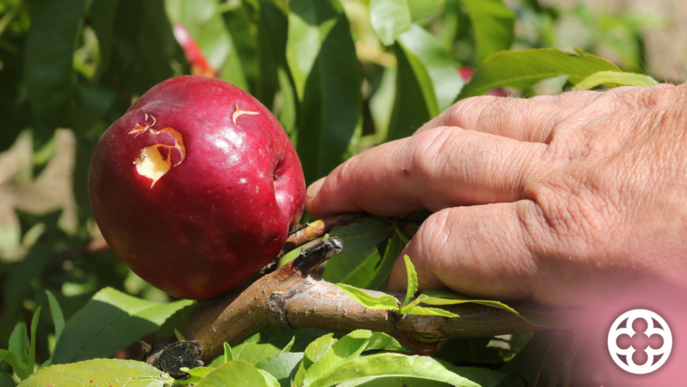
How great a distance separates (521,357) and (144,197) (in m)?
0.69

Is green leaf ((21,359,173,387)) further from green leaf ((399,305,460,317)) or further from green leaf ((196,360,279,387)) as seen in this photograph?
green leaf ((399,305,460,317))

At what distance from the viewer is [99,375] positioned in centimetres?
73

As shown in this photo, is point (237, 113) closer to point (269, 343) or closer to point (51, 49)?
point (269, 343)

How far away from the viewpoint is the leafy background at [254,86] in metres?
1.00

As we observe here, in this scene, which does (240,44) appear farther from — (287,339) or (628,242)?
(628,242)

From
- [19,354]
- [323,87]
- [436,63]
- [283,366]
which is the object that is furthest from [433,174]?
[19,354]

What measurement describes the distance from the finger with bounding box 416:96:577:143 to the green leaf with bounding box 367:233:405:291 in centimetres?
25

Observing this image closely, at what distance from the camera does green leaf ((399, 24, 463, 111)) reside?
1.41m

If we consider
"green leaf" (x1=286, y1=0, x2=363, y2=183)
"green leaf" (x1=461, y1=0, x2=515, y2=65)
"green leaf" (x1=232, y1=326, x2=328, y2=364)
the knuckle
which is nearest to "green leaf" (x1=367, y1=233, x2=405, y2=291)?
"green leaf" (x1=232, y1=326, x2=328, y2=364)

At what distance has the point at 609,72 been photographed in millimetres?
989

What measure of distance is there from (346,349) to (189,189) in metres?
0.34

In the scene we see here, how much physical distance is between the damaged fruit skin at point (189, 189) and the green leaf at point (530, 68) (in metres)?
0.60

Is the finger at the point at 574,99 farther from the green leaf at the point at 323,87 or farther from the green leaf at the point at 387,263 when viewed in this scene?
the green leaf at the point at 323,87

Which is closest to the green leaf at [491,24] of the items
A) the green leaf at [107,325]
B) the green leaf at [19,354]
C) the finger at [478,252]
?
the finger at [478,252]
